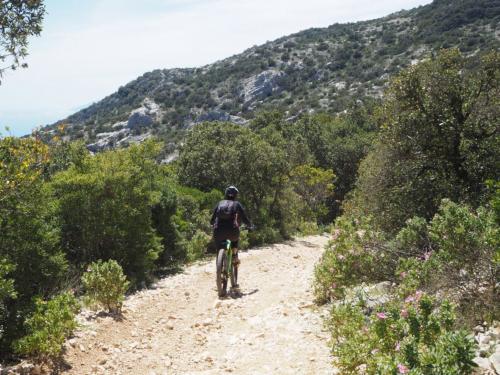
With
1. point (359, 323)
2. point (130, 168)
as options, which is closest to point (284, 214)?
point (130, 168)

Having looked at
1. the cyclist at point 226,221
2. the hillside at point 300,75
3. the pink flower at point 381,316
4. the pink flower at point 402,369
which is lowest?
the pink flower at point 402,369

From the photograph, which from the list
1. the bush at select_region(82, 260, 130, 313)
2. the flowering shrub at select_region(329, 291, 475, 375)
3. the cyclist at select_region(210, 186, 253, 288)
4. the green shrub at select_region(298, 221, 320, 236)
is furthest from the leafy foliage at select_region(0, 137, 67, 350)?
the green shrub at select_region(298, 221, 320, 236)

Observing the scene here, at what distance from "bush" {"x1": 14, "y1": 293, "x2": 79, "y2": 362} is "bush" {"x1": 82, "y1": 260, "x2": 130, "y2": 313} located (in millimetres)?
1882

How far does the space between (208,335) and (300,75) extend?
3931 inches

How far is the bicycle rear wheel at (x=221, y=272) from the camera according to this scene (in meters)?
9.55

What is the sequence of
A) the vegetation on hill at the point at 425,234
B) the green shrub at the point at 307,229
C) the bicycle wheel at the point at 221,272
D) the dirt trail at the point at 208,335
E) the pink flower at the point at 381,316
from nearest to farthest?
the vegetation on hill at the point at 425,234
the pink flower at the point at 381,316
the dirt trail at the point at 208,335
the bicycle wheel at the point at 221,272
the green shrub at the point at 307,229

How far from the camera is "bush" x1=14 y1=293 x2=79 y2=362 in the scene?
5684 millimetres

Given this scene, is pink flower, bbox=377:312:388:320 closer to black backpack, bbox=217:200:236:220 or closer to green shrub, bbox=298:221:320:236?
black backpack, bbox=217:200:236:220

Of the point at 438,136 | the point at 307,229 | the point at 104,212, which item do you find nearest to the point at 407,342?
the point at 104,212

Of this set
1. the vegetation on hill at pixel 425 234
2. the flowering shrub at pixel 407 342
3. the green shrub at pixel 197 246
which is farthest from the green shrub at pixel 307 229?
the flowering shrub at pixel 407 342

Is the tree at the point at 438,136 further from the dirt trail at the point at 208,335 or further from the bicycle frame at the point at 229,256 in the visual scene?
the bicycle frame at the point at 229,256

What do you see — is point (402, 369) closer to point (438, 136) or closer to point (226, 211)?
point (226, 211)

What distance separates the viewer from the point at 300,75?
103m

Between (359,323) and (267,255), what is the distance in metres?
12.4
